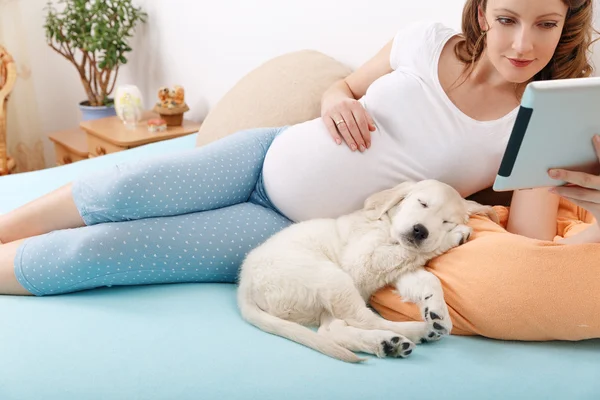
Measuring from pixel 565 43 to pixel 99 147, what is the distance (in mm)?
2175

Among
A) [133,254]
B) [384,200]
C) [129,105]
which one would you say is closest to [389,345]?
[384,200]

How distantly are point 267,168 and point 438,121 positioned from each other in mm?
457

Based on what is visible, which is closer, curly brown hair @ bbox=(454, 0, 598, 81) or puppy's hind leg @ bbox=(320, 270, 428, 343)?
puppy's hind leg @ bbox=(320, 270, 428, 343)

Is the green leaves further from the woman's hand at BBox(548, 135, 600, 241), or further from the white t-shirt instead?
the woman's hand at BBox(548, 135, 600, 241)

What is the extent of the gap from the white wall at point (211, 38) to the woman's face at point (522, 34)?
370 millimetres

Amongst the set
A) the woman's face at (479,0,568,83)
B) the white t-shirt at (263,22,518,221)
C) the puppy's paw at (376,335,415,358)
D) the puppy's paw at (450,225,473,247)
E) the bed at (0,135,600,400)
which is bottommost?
the bed at (0,135,600,400)

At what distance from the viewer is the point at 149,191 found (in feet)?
4.62

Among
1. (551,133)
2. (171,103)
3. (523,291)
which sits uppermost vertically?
(551,133)

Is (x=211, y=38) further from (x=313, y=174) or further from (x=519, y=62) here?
(x=519, y=62)

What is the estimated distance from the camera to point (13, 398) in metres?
1.03

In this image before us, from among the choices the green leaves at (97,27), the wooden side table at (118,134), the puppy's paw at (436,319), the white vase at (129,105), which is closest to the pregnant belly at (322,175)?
the puppy's paw at (436,319)

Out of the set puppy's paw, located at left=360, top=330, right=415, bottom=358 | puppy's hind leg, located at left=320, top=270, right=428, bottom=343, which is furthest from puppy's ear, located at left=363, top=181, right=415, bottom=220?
puppy's paw, located at left=360, top=330, right=415, bottom=358

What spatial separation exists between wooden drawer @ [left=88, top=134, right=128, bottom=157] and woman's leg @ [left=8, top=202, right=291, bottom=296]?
138cm

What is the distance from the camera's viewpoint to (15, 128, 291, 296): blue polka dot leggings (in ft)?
4.41
